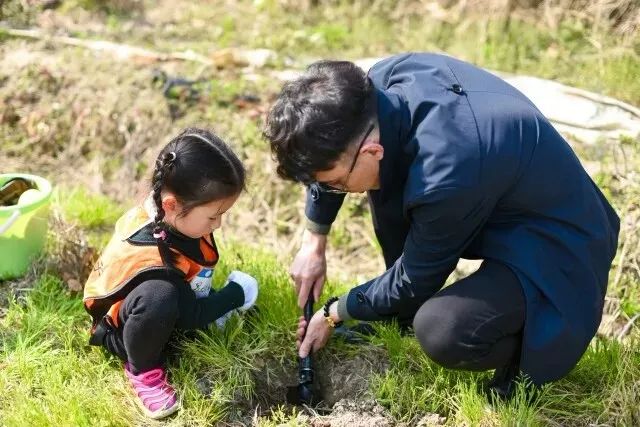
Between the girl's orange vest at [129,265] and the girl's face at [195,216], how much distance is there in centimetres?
6

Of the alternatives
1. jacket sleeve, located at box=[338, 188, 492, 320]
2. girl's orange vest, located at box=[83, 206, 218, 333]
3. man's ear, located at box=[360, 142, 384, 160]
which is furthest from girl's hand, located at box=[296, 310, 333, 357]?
man's ear, located at box=[360, 142, 384, 160]

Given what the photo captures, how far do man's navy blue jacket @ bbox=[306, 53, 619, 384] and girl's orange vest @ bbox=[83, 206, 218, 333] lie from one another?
1.95ft

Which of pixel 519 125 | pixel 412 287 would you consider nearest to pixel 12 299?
pixel 412 287

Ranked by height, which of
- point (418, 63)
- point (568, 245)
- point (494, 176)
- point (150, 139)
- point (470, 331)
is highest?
point (418, 63)

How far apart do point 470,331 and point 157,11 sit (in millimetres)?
4967

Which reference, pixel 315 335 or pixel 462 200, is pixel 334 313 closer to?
pixel 315 335

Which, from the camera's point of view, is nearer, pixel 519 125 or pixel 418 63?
pixel 519 125

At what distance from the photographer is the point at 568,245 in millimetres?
2314

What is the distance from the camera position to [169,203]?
7.86 feet

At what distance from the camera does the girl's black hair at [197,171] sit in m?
2.34

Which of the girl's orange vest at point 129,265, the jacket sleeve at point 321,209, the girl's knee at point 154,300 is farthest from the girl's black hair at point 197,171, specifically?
the jacket sleeve at point 321,209

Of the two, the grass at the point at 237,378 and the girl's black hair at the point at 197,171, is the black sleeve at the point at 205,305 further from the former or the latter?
the girl's black hair at the point at 197,171

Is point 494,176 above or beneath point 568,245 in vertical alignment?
above

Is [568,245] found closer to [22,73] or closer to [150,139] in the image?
[150,139]
